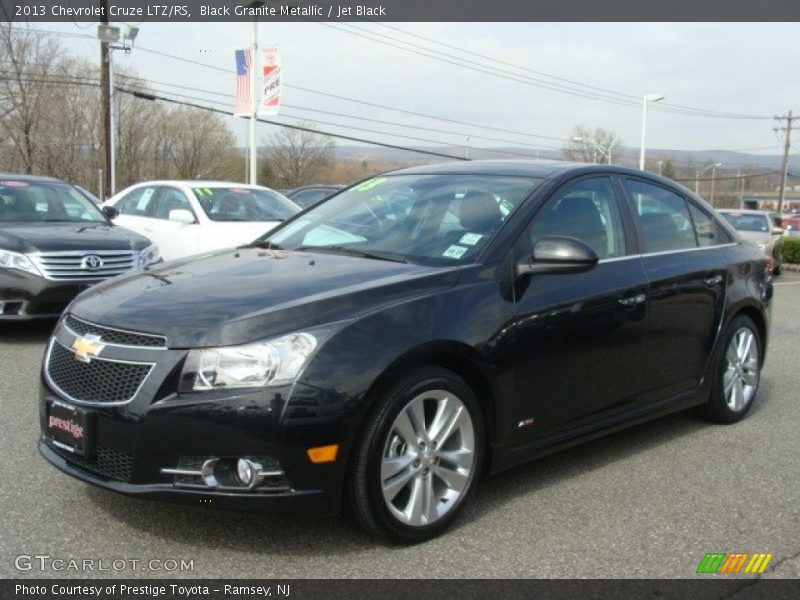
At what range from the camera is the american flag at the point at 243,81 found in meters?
21.9

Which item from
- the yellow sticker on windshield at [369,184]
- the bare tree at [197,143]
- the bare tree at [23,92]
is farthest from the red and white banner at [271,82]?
the bare tree at [197,143]

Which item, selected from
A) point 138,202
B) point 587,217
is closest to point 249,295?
point 587,217

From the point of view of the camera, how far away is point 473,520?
12.2 feet

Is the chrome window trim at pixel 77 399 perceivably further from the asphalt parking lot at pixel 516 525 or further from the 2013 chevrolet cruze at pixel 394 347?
the asphalt parking lot at pixel 516 525

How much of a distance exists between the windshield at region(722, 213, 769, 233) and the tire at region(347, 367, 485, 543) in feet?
53.4

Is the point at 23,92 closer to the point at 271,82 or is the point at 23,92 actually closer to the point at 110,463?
the point at 271,82

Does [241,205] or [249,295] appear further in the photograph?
[241,205]

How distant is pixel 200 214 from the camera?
1012 centimetres

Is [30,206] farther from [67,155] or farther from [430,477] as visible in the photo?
[67,155]

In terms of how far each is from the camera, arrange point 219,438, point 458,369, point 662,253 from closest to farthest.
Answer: point 219,438 < point 458,369 < point 662,253

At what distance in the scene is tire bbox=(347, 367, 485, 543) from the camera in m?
3.21

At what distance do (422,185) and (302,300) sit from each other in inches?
62.0

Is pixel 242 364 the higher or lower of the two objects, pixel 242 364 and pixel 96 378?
the higher

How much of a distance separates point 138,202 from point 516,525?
912 centimetres
